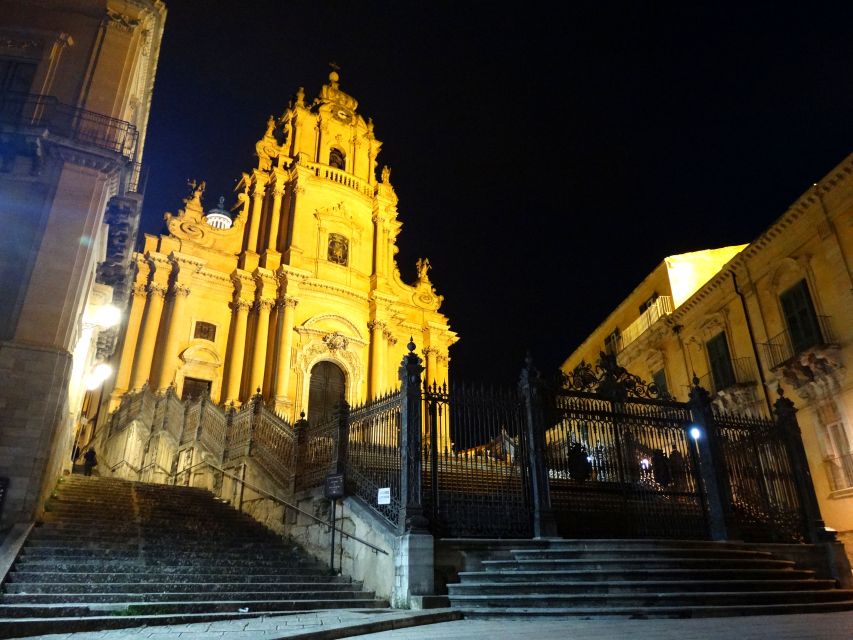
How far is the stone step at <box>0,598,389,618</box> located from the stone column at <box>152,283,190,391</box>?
16594mm

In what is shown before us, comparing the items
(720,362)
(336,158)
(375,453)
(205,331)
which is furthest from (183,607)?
(336,158)

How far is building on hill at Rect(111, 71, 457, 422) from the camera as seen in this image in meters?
24.2

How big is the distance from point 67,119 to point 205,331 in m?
12.4

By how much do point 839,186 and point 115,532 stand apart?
19679mm

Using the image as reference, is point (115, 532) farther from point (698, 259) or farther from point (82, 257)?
point (698, 259)

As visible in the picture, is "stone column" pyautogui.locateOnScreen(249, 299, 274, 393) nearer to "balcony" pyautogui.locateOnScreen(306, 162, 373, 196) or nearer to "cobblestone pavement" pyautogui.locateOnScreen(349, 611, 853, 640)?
"balcony" pyautogui.locateOnScreen(306, 162, 373, 196)

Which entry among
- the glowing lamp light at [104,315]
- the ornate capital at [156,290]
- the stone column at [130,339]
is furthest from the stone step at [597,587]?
the ornate capital at [156,290]

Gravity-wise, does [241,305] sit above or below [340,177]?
below

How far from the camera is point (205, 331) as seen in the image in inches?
990

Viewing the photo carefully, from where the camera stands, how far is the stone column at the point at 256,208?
91.9ft

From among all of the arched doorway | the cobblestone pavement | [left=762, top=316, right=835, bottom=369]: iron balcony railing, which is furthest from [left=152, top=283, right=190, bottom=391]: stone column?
[left=762, top=316, right=835, bottom=369]: iron balcony railing

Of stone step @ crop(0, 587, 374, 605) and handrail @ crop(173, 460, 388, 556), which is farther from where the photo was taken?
handrail @ crop(173, 460, 388, 556)

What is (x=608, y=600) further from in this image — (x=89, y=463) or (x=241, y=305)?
(x=241, y=305)

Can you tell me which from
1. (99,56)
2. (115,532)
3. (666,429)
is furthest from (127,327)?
(666,429)
